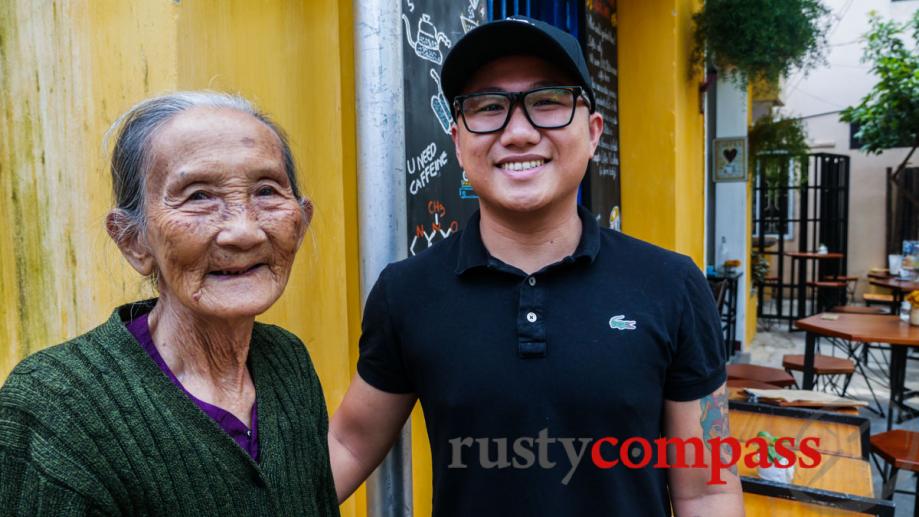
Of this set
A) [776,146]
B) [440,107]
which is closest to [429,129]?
[440,107]

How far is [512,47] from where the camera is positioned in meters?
1.52

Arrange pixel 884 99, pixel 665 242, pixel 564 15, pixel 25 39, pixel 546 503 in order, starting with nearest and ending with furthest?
1. pixel 546 503
2. pixel 25 39
3. pixel 564 15
4. pixel 665 242
5. pixel 884 99

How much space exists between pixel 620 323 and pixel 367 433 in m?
0.69

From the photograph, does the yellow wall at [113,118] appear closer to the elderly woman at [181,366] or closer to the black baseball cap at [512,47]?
the elderly woman at [181,366]

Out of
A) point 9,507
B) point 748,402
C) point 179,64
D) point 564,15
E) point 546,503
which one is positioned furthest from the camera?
point 564,15

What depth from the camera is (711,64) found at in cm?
557

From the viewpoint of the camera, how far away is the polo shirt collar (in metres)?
1.54

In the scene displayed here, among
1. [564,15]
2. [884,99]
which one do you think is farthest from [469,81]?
[884,99]

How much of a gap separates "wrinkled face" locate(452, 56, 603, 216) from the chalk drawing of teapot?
70 cm

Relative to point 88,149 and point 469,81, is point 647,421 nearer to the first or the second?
point 469,81

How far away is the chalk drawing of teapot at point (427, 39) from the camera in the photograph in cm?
217

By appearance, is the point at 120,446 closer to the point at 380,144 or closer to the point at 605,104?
Answer: the point at 380,144

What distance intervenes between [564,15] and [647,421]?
3383 mm

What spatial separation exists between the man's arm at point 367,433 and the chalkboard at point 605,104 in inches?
118
